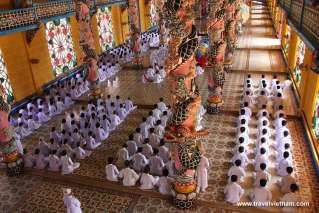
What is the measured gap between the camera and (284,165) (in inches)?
346

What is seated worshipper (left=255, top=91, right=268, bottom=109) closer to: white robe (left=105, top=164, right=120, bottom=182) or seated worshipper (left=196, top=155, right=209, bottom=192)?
seated worshipper (left=196, top=155, right=209, bottom=192)

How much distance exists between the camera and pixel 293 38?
16703mm

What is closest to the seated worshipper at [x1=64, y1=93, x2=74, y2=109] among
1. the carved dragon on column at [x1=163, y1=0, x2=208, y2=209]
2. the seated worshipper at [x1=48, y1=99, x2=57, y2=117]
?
the seated worshipper at [x1=48, y1=99, x2=57, y2=117]

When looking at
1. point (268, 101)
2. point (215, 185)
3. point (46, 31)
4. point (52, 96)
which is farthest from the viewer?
point (46, 31)

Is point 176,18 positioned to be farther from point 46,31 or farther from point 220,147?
point 46,31

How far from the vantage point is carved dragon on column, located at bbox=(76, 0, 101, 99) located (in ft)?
44.6

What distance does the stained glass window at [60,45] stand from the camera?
16922 millimetres

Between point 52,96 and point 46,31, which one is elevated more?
point 46,31

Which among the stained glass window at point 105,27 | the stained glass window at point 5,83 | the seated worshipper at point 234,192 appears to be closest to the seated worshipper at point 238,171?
the seated worshipper at point 234,192

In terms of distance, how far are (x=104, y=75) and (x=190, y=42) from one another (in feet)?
39.8

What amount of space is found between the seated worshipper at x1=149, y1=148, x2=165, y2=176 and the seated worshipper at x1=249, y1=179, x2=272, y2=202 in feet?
9.17

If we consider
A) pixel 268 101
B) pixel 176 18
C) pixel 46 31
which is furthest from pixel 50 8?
→ pixel 268 101

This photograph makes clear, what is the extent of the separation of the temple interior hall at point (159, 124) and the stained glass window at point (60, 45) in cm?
9

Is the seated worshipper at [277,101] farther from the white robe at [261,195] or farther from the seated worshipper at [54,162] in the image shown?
the seated worshipper at [54,162]
